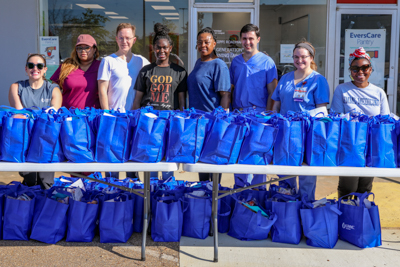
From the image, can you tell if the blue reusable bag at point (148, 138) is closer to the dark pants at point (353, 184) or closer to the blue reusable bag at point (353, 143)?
the blue reusable bag at point (353, 143)

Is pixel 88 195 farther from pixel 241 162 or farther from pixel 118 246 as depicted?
pixel 241 162

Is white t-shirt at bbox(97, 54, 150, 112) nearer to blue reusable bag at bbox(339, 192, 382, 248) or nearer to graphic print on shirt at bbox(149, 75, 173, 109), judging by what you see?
graphic print on shirt at bbox(149, 75, 173, 109)

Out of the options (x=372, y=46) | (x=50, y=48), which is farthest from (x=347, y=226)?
(x=50, y=48)

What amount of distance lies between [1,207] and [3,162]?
682 millimetres

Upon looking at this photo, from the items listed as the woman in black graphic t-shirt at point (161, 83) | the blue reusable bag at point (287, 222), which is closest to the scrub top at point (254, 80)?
the woman in black graphic t-shirt at point (161, 83)

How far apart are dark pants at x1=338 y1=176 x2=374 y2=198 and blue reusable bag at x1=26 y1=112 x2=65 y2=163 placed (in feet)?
8.81

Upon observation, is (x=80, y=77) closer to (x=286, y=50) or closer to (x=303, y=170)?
(x=303, y=170)

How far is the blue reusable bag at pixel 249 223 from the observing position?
3344mm

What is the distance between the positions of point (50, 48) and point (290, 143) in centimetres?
578

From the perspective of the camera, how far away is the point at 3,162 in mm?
2922

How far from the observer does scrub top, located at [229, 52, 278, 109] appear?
415 cm

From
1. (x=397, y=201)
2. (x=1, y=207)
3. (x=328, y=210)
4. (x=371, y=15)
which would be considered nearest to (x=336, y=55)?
(x=371, y=15)

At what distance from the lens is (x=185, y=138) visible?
290 cm

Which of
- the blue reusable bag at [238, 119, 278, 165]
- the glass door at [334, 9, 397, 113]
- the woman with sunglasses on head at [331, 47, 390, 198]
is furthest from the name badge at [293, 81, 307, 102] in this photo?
the glass door at [334, 9, 397, 113]
